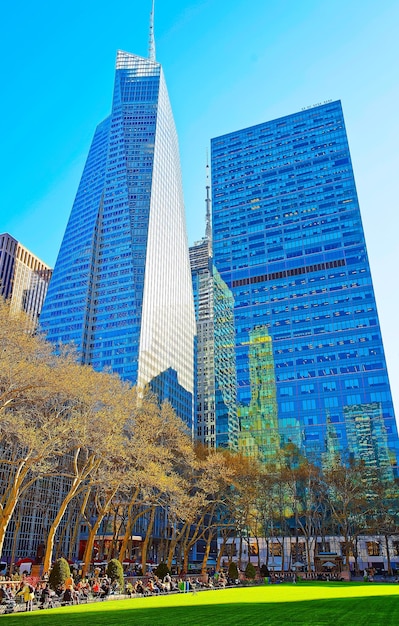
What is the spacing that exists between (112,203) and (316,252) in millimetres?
63987

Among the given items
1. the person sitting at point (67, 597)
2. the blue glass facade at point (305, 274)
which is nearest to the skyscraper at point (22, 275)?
the blue glass facade at point (305, 274)

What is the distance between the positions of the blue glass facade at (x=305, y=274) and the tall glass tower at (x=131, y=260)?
1975cm

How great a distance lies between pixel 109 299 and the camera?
14362 centimetres

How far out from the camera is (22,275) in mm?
181125

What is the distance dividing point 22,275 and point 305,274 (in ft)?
335

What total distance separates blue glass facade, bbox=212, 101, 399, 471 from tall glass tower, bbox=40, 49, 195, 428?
19754 mm

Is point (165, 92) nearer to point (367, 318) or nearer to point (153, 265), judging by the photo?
point (153, 265)

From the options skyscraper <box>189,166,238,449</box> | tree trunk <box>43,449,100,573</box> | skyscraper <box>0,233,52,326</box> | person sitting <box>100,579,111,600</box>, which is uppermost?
skyscraper <box>0,233,52,326</box>

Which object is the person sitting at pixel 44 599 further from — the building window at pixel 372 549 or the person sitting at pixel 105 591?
the building window at pixel 372 549

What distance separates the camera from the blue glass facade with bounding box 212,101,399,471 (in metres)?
124

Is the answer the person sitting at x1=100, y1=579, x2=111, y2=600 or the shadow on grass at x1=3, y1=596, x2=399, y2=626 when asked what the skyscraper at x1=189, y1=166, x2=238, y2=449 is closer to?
the person sitting at x1=100, y1=579, x2=111, y2=600

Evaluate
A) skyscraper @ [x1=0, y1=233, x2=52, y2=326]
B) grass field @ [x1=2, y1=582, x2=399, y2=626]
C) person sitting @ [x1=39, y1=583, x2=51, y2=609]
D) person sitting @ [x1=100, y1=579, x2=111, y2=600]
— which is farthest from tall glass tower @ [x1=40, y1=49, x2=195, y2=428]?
grass field @ [x1=2, y1=582, x2=399, y2=626]

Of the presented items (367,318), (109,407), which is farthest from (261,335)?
(109,407)

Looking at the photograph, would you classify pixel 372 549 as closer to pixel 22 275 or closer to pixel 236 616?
pixel 236 616
